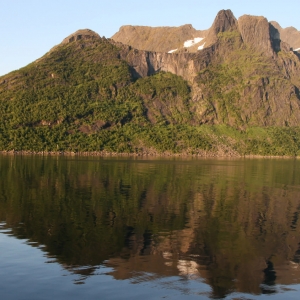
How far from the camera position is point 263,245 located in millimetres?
38906

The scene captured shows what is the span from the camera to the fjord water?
91.1 ft

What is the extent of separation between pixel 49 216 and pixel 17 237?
897 cm

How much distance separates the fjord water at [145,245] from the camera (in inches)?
1093

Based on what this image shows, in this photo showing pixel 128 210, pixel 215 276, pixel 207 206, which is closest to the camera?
pixel 215 276

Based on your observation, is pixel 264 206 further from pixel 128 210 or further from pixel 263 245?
pixel 263 245

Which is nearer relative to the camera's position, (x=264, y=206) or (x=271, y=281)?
(x=271, y=281)

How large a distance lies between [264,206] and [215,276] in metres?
31.1

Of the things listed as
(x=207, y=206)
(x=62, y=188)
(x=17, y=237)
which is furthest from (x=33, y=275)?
(x=62, y=188)

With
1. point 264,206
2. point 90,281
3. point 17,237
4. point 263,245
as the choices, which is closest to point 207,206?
point 264,206

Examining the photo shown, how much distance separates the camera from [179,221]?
47.2m

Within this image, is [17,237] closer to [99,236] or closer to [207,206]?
[99,236]

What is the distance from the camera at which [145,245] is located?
1453 inches

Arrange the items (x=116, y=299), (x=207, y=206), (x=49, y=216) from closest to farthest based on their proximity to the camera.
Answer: (x=116, y=299) < (x=49, y=216) < (x=207, y=206)

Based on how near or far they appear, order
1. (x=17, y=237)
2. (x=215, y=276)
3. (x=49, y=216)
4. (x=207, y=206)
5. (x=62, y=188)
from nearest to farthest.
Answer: (x=215, y=276) < (x=17, y=237) < (x=49, y=216) < (x=207, y=206) < (x=62, y=188)
